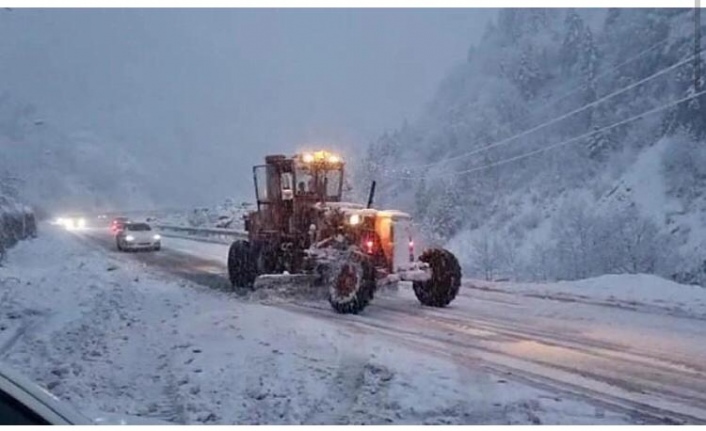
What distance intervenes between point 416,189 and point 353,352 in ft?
117

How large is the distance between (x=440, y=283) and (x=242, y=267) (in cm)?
479

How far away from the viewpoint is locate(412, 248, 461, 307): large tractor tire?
14.3 m

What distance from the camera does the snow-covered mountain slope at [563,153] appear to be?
3198 cm

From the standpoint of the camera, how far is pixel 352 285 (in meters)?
13.1

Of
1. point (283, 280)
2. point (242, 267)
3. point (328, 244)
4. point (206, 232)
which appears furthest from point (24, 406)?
point (206, 232)

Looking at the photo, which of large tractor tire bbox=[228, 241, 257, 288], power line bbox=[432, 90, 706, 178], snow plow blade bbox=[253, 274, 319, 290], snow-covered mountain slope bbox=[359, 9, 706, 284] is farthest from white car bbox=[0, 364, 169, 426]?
power line bbox=[432, 90, 706, 178]

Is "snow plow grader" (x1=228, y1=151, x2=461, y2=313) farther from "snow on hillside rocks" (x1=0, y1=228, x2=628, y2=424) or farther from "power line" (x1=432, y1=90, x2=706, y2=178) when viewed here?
"power line" (x1=432, y1=90, x2=706, y2=178)

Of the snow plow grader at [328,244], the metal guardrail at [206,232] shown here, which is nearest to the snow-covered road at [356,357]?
the snow plow grader at [328,244]

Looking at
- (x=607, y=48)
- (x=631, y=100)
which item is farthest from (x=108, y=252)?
(x=607, y=48)

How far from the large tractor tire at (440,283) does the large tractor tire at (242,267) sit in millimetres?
4091

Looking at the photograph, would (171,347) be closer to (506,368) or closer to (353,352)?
(353,352)

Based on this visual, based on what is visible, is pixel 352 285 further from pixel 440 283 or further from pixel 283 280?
pixel 283 280

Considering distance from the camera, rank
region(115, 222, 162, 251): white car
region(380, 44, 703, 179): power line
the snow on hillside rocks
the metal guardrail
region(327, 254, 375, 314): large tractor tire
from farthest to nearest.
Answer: region(380, 44, 703, 179): power line
the metal guardrail
region(115, 222, 162, 251): white car
region(327, 254, 375, 314): large tractor tire
the snow on hillside rocks

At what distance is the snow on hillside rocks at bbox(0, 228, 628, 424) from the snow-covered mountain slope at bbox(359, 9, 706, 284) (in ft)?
63.5
